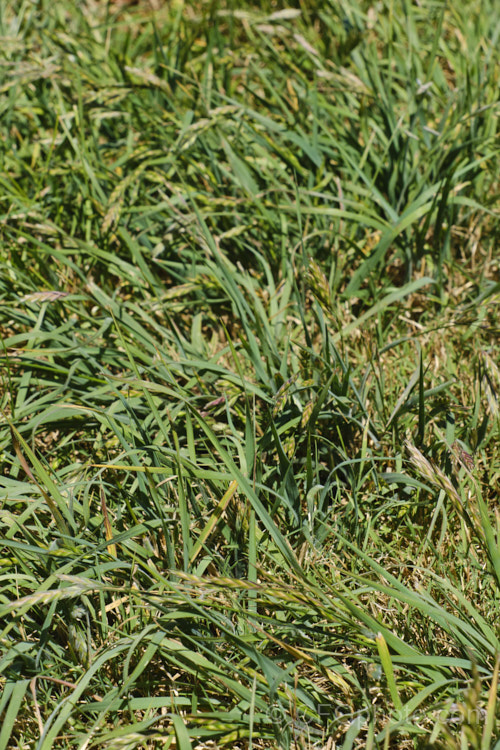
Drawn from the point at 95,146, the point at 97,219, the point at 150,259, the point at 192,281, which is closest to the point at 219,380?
the point at 192,281

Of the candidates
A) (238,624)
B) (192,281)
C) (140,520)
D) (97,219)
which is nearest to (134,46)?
(97,219)

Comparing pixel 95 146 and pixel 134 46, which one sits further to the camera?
pixel 134 46

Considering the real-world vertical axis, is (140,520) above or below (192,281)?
below

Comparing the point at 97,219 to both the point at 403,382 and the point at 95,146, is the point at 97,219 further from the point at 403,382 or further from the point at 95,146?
the point at 403,382

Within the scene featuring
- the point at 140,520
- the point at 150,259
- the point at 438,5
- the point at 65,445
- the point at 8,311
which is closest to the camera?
the point at 140,520

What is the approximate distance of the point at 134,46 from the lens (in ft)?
10.3

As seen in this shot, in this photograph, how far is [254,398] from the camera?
1695mm

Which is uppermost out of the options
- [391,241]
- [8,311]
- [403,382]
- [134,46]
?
[134,46]

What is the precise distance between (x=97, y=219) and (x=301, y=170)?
737 mm

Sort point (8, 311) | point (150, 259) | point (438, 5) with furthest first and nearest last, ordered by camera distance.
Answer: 1. point (438, 5)
2. point (150, 259)
3. point (8, 311)

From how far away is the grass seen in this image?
1323 mm

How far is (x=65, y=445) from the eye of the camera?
1844mm

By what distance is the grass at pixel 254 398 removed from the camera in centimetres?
132

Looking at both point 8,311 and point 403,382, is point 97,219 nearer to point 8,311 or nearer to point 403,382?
point 8,311
